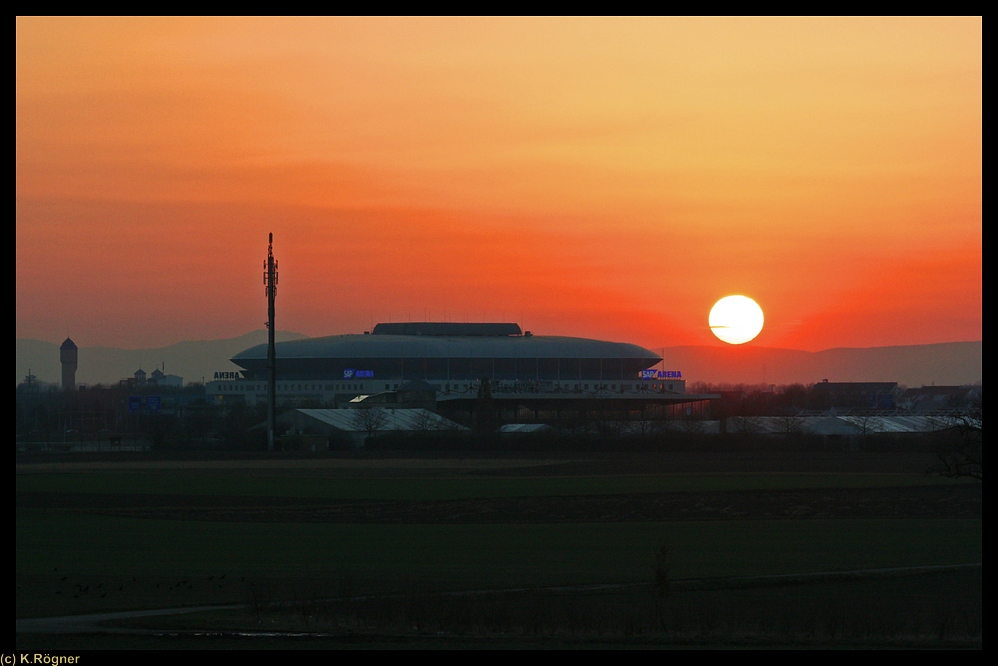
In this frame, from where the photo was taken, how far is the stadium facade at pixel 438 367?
17588 cm

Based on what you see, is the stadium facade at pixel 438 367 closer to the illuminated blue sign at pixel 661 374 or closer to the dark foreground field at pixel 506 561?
the illuminated blue sign at pixel 661 374

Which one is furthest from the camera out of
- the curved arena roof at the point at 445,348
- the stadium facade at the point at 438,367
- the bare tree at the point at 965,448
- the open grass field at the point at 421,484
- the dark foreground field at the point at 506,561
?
the curved arena roof at the point at 445,348

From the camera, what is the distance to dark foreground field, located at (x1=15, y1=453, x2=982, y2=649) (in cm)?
2228

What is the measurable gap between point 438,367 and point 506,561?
145 metres

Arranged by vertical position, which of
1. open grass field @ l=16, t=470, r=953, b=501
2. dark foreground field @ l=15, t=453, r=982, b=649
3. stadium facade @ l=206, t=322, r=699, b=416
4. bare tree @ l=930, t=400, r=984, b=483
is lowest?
dark foreground field @ l=15, t=453, r=982, b=649

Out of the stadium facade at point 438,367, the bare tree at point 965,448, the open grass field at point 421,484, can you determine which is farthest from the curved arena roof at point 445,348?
the open grass field at point 421,484

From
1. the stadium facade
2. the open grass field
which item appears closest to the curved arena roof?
the stadium facade

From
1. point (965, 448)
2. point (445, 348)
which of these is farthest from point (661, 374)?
point (965, 448)

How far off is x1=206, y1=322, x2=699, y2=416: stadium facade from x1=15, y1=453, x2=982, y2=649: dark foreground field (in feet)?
363

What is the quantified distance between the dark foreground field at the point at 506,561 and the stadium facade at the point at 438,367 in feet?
363

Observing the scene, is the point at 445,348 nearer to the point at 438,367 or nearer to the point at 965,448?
the point at 438,367

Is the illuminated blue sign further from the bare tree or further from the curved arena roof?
the bare tree
